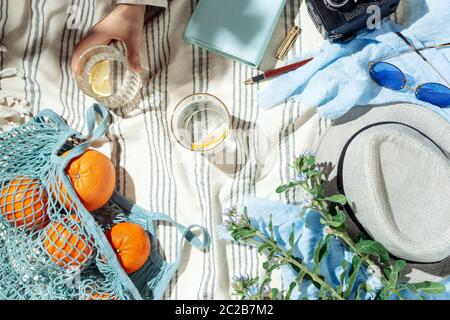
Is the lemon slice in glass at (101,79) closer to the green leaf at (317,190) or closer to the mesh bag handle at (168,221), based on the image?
the mesh bag handle at (168,221)

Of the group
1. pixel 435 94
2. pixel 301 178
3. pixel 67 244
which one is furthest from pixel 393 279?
pixel 67 244

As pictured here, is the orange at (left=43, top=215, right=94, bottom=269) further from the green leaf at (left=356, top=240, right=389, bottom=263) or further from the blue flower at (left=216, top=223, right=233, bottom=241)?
the green leaf at (left=356, top=240, right=389, bottom=263)

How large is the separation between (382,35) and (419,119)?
0.13m

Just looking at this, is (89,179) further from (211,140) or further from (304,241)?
(304,241)

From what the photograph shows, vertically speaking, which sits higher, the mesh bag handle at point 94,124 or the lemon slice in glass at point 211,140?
the mesh bag handle at point 94,124

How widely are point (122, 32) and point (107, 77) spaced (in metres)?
0.06

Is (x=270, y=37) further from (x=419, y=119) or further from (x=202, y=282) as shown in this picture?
(x=202, y=282)

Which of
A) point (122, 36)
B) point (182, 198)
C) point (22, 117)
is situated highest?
point (122, 36)

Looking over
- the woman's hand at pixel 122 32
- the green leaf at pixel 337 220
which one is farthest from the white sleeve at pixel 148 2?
the green leaf at pixel 337 220

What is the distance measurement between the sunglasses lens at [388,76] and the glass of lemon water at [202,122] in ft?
0.66

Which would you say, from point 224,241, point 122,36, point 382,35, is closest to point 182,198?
point 224,241

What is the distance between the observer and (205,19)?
676mm

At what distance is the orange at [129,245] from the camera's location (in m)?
0.61

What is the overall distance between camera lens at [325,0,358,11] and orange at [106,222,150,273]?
1.22 feet
